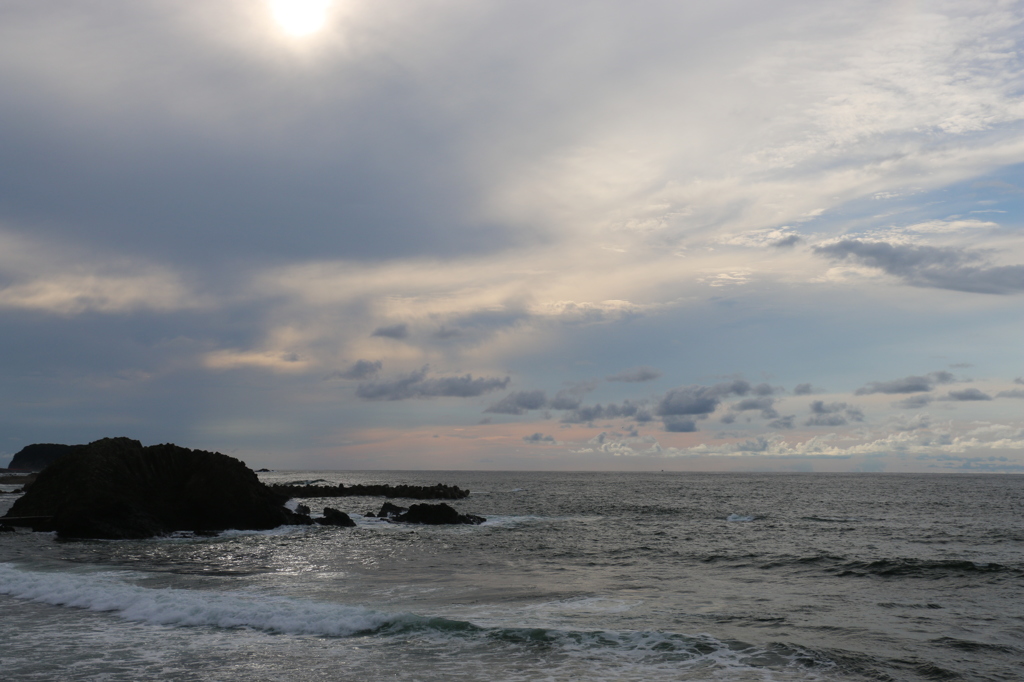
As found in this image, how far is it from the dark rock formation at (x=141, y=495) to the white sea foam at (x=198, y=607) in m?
16.1

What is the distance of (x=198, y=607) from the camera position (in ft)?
59.4

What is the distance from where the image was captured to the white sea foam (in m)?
16.9

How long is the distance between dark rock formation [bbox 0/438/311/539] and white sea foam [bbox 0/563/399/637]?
53.0ft

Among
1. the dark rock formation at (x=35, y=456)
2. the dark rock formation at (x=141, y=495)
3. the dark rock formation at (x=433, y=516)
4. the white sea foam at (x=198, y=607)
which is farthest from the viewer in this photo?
the dark rock formation at (x=35, y=456)

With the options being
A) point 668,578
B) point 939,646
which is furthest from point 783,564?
point 939,646

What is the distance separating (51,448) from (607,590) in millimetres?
198310

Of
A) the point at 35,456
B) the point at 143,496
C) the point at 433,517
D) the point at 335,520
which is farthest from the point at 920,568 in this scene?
the point at 35,456

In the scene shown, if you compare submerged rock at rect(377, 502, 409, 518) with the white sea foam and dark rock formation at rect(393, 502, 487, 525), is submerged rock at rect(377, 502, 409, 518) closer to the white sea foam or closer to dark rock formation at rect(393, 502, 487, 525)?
dark rock formation at rect(393, 502, 487, 525)

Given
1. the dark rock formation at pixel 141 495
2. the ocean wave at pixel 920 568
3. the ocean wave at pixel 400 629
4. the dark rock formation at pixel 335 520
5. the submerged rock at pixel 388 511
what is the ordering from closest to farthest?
the ocean wave at pixel 400 629, the ocean wave at pixel 920 568, the dark rock formation at pixel 141 495, the dark rock formation at pixel 335 520, the submerged rock at pixel 388 511

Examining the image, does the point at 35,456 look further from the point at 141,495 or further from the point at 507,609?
the point at 507,609

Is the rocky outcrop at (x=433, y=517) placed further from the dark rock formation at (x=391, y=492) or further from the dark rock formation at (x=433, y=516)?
the dark rock formation at (x=391, y=492)

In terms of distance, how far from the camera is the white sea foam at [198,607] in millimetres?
16922

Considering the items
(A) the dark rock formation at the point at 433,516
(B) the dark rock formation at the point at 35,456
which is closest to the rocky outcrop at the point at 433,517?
(A) the dark rock formation at the point at 433,516

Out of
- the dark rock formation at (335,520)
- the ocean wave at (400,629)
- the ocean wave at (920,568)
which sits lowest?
the ocean wave at (920,568)
